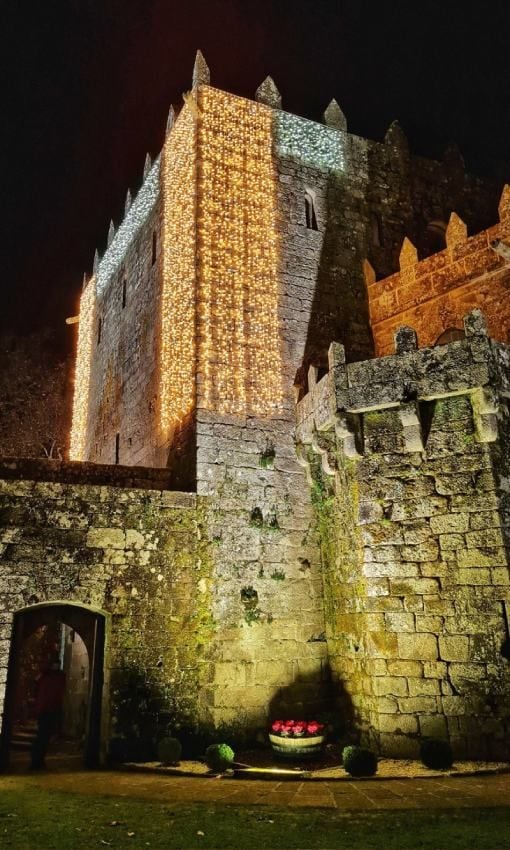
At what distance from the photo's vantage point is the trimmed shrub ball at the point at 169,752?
8.45m

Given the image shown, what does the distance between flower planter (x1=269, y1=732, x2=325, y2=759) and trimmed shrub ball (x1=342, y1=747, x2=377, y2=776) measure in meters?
1.09

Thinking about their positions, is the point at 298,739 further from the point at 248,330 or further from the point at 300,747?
the point at 248,330

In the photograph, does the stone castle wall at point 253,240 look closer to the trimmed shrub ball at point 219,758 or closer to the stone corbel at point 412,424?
the stone corbel at point 412,424

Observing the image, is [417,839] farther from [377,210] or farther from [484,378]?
[377,210]

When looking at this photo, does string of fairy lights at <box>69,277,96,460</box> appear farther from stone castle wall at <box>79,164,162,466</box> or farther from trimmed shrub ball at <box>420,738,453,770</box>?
trimmed shrub ball at <box>420,738,453,770</box>

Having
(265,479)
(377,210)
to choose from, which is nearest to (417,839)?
(265,479)

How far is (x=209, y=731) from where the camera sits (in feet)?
30.0

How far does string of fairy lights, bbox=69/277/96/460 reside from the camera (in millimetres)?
18594

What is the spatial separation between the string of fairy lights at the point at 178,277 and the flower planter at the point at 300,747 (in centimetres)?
554

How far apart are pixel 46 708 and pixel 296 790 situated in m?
4.30

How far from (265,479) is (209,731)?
4053 mm

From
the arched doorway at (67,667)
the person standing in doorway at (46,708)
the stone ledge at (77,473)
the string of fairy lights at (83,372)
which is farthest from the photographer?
the string of fairy lights at (83,372)

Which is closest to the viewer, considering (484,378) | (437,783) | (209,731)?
(437,783)

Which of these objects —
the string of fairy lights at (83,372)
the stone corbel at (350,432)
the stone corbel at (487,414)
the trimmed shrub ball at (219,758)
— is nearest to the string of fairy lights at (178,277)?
the stone corbel at (350,432)
